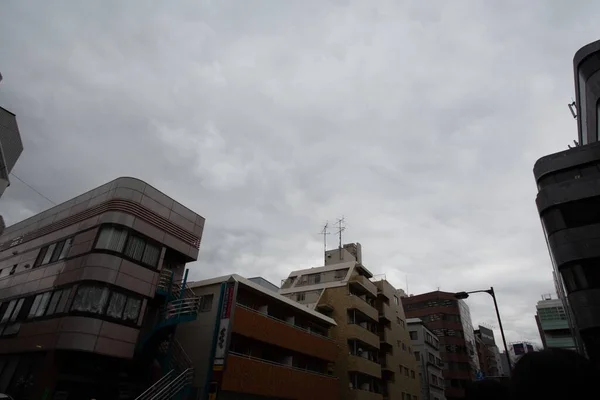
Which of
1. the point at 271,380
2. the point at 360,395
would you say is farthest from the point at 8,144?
the point at 360,395

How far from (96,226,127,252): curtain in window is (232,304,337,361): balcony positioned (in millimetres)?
8400

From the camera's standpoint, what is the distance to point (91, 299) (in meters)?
21.3

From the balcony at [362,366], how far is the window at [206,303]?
56.0ft

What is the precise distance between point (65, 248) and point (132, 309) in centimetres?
706

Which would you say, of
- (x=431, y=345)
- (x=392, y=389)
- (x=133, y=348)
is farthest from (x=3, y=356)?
(x=431, y=345)

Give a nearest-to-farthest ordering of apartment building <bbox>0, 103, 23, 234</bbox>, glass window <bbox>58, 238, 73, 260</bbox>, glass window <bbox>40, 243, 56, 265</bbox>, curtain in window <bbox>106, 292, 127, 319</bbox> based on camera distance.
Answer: curtain in window <bbox>106, 292, 127, 319</bbox> → glass window <bbox>58, 238, 73, 260</bbox> → glass window <bbox>40, 243, 56, 265</bbox> → apartment building <bbox>0, 103, 23, 234</bbox>

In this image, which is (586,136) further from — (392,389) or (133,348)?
(133,348)

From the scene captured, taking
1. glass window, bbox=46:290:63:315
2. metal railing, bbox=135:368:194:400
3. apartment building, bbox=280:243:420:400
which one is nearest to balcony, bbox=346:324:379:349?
apartment building, bbox=280:243:420:400

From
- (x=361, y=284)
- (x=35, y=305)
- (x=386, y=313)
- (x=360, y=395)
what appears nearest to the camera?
(x=35, y=305)

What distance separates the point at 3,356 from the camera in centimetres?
2391

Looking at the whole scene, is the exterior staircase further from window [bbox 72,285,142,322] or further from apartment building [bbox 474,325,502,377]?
apartment building [bbox 474,325,502,377]

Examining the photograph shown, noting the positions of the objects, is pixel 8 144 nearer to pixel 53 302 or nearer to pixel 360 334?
pixel 53 302

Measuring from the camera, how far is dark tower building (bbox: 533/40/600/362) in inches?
978

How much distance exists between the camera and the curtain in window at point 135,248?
23.6 m
